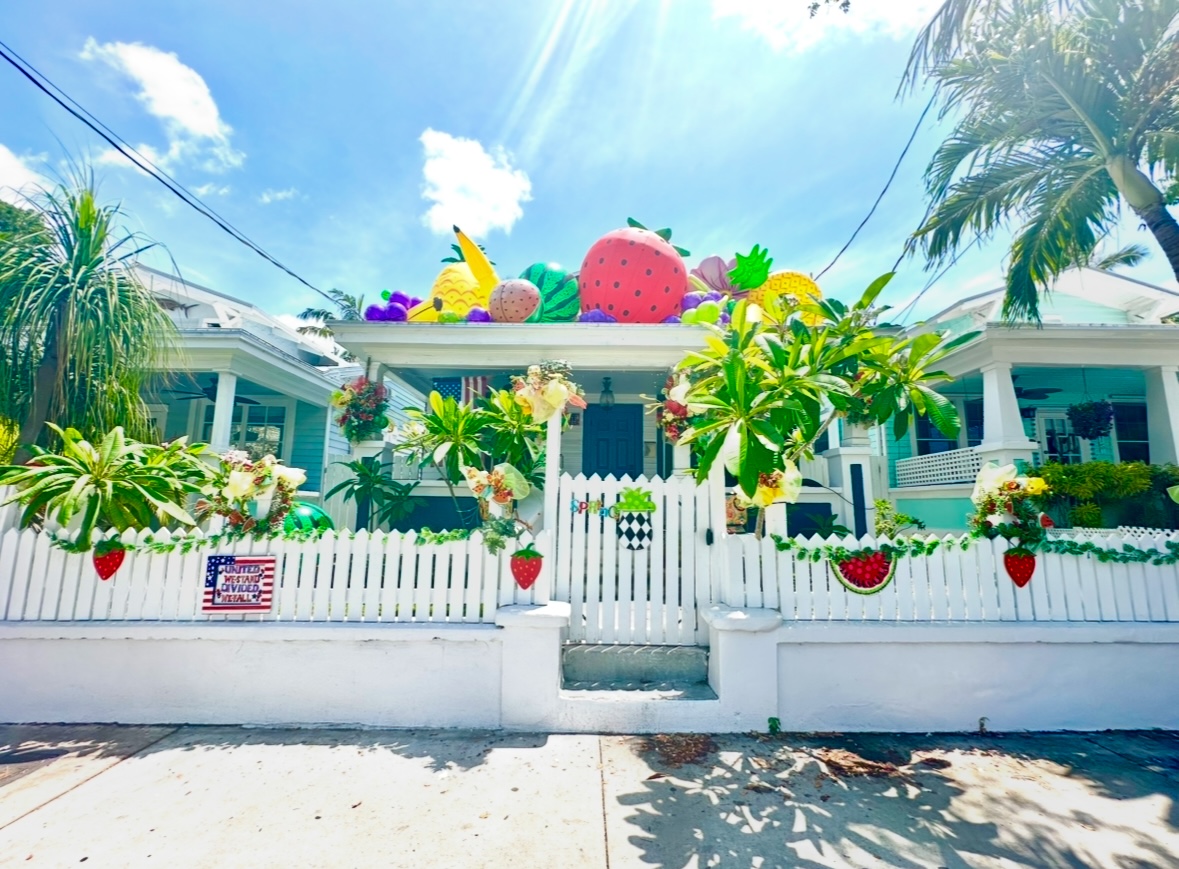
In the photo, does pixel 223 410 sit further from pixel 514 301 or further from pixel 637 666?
pixel 637 666

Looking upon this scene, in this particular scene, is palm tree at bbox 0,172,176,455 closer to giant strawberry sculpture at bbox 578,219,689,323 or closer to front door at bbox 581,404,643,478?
giant strawberry sculpture at bbox 578,219,689,323

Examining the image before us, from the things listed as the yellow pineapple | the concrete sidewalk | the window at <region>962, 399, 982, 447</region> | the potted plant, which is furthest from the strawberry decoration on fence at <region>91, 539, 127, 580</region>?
the window at <region>962, 399, 982, 447</region>

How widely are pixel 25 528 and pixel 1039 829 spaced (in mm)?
6906

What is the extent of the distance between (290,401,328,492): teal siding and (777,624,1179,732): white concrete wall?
35.8ft

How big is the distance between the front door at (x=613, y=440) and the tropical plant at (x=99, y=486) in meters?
5.66

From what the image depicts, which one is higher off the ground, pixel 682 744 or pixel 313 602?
pixel 313 602

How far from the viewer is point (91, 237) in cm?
482

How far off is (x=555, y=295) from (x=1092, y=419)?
9.82 metres

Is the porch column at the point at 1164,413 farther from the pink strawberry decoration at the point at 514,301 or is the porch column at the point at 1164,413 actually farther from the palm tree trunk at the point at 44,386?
the palm tree trunk at the point at 44,386

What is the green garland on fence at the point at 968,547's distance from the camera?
12.8 ft

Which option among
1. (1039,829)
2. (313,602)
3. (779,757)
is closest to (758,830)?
(779,757)

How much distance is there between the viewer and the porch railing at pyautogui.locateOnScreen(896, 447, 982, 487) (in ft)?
27.3

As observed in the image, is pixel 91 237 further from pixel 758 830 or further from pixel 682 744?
pixel 758 830

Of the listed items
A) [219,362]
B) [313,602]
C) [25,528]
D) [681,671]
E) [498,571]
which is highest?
[219,362]
